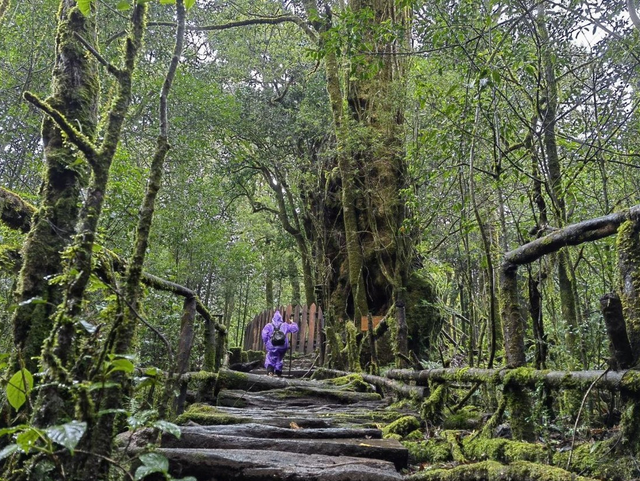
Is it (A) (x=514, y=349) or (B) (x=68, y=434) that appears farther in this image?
(A) (x=514, y=349)

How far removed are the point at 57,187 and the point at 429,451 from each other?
362cm

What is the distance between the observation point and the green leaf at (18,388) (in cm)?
201

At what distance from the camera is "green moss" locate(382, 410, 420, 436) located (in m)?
4.74

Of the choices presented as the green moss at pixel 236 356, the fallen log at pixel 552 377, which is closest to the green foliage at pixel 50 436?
the fallen log at pixel 552 377

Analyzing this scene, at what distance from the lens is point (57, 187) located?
13.8ft

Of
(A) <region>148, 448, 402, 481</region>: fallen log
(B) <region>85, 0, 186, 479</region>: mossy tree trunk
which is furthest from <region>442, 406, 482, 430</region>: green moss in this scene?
(B) <region>85, 0, 186, 479</region>: mossy tree trunk

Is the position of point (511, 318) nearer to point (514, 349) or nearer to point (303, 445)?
point (514, 349)

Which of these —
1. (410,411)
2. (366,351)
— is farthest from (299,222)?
(410,411)

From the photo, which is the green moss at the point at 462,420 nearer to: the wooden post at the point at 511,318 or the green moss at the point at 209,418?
the wooden post at the point at 511,318

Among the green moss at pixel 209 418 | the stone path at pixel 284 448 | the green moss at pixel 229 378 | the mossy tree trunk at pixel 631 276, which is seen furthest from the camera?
the green moss at pixel 229 378

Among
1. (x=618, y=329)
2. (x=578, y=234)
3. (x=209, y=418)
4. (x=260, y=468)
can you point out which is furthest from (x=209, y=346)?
(x=618, y=329)

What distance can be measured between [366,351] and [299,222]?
877cm

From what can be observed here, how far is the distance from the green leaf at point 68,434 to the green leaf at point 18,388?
45 centimetres

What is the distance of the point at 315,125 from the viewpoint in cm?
1393
